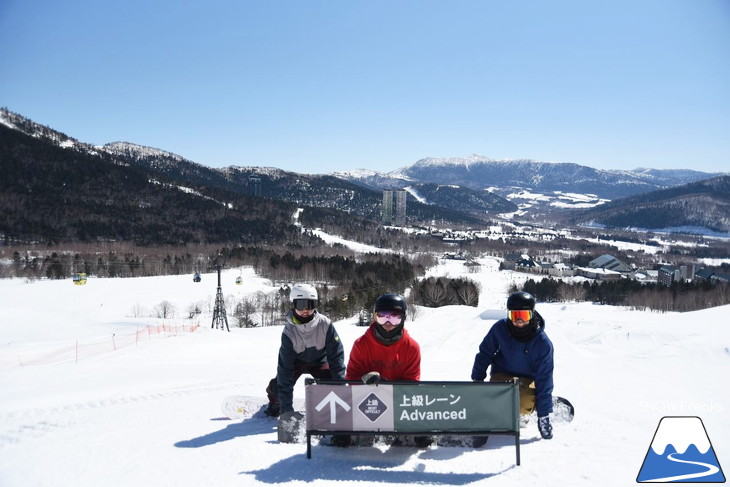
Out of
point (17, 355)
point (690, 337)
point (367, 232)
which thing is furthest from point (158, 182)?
point (690, 337)

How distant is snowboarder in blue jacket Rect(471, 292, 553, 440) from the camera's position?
5328 mm

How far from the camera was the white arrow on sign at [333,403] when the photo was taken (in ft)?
15.2

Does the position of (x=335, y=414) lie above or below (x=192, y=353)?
above

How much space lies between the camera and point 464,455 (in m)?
4.66

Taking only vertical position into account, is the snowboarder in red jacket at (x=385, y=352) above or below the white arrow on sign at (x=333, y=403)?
above

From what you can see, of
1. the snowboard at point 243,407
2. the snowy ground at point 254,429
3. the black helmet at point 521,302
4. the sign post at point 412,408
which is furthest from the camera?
the snowboard at point 243,407

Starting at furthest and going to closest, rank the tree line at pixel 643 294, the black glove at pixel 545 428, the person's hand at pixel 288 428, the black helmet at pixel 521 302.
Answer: the tree line at pixel 643 294 < the black helmet at pixel 521 302 < the black glove at pixel 545 428 < the person's hand at pixel 288 428

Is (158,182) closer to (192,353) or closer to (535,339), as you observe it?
(192,353)

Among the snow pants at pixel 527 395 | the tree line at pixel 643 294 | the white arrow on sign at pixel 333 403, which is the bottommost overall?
the tree line at pixel 643 294

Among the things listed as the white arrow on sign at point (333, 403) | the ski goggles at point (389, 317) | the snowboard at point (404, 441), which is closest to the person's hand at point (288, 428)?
the snowboard at point (404, 441)

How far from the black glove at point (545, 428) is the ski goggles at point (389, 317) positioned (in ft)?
6.95

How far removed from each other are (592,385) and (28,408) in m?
10.6

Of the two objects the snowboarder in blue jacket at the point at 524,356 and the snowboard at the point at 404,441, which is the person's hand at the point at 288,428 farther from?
the snowboarder in blue jacket at the point at 524,356

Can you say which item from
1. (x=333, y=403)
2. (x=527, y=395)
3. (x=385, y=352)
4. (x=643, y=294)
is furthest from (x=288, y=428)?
(x=643, y=294)
